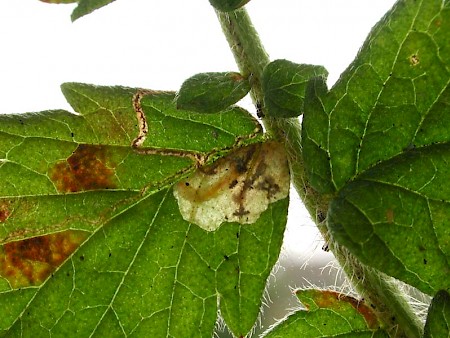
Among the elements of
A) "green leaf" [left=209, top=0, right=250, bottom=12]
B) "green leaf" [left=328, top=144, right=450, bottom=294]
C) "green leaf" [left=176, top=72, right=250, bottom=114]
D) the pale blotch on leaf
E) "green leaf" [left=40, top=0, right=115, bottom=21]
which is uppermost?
"green leaf" [left=40, top=0, right=115, bottom=21]

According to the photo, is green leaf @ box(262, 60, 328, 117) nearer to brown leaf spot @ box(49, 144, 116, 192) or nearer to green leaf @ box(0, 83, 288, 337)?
green leaf @ box(0, 83, 288, 337)

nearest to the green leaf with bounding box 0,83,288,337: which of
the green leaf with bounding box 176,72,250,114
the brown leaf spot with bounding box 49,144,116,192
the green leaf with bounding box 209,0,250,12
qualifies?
the brown leaf spot with bounding box 49,144,116,192

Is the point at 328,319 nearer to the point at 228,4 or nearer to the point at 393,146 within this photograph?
the point at 393,146

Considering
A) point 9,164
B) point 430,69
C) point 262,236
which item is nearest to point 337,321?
point 262,236

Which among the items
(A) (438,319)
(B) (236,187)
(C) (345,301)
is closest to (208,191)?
(B) (236,187)

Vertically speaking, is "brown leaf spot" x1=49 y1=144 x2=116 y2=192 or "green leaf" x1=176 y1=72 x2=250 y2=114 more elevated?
"green leaf" x1=176 y1=72 x2=250 y2=114

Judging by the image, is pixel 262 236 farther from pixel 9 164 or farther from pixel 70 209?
pixel 9 164

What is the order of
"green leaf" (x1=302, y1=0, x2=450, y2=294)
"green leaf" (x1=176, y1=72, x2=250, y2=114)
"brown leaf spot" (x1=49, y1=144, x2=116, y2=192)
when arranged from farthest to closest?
"brown leaf spot" (x1=49, y1=144, x2=116, y2=192) < "green leaf" (x1=176, y1=72, x2=250, y2=114) < "green leaf" (x1=302, y1=0, x2=450, y2=294)

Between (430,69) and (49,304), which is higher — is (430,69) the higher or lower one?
the higher one
